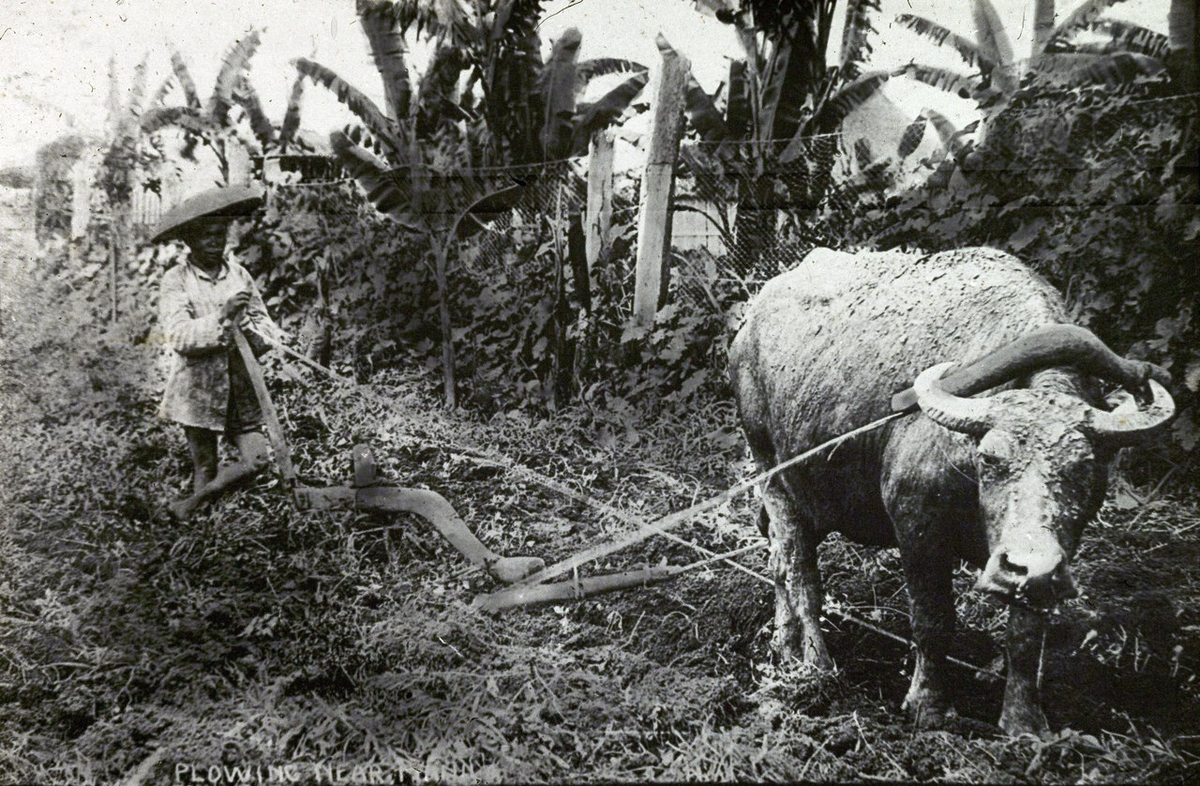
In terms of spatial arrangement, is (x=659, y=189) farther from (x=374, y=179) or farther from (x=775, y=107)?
(x=374, y=179)

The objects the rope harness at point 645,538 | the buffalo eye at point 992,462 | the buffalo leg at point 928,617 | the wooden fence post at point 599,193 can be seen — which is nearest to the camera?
the buffalo eye at point 992,462

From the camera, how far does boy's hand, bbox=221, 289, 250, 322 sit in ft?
10.4

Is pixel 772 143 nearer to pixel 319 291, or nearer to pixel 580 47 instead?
pixel 580 47

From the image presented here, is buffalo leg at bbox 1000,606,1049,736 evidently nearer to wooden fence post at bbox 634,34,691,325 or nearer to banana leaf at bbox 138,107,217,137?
wooden fence post at bbox 634,34,691,325

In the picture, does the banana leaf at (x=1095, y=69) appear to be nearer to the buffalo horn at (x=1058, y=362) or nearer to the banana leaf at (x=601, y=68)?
the buffalo horn at (x=1058, y=362)

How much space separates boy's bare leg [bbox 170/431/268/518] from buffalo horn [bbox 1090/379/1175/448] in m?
2.99

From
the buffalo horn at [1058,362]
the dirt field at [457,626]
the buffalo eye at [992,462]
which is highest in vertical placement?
the buffalo horn at [1058,362]

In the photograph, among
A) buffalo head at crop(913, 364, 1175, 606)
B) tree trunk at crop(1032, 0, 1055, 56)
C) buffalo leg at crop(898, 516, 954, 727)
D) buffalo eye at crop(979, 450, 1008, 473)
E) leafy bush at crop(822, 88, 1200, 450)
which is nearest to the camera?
buffalo head at crop(913, 364, 1175, 606)

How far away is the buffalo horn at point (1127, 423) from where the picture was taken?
204cm

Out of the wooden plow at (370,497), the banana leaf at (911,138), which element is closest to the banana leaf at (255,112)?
the wooden plow at (370,497)

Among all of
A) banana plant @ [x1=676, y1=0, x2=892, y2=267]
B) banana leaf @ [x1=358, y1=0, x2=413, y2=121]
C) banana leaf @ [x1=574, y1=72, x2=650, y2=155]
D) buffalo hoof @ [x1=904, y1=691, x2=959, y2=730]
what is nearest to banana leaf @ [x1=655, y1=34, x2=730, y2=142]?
banana plant @ [x1=676, y1=0, x2=892, y2=267]

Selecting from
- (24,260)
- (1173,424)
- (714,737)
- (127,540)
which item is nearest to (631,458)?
→ (714,737)

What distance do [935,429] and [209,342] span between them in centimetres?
274

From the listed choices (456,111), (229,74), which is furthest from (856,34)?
(229,74)
